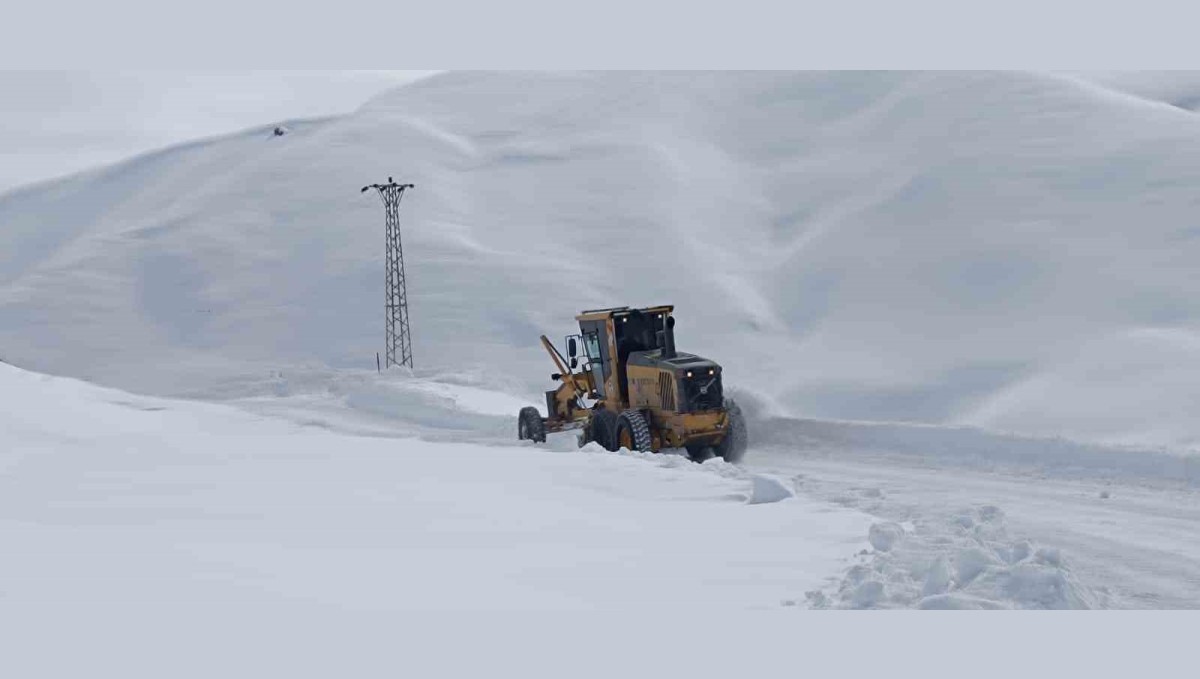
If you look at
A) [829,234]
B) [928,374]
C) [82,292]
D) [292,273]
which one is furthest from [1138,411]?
[82,292]

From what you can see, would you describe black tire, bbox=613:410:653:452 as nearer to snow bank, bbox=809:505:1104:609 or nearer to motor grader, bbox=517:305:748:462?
motor grader, bbox=517:305:748:462

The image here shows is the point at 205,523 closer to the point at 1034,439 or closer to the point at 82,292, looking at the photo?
the point at 1034,439

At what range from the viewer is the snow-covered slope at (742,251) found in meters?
28.3

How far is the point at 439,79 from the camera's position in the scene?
260 ft

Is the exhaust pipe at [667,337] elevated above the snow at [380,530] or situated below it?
above

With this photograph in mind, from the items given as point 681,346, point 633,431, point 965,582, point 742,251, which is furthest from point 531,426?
point 742,251

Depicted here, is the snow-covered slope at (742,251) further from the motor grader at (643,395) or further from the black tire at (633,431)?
the black tire at (633,431)

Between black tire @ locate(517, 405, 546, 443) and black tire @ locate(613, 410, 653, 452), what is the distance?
2.41 m

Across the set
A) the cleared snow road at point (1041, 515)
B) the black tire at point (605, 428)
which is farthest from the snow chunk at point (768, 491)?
the black tire at point (605, 428)

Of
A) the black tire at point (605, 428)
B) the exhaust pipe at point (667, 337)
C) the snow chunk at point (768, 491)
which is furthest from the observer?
the exhaust pipe at point (667, 337)

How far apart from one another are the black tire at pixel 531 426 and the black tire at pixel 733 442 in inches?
124

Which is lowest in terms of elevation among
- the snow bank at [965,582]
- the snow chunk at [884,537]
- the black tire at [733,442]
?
the snow bank at [965,582]

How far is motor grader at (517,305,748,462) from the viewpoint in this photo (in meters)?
17.1

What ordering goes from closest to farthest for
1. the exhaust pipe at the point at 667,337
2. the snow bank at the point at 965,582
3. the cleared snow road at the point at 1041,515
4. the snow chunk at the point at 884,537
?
the snow bank at the point at 965,582, the cleared snow road at the point at 1041,515, the snow chunk at the point at 884,537, the exhaust pipe at the point at 667,337
